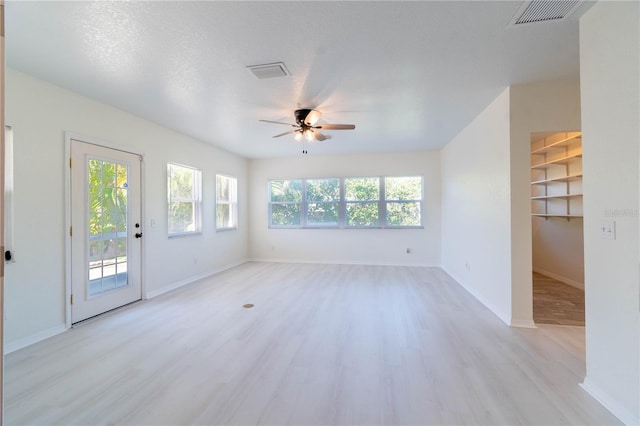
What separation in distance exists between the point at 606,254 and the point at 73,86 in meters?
4.89

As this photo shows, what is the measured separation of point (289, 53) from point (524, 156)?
2.61m

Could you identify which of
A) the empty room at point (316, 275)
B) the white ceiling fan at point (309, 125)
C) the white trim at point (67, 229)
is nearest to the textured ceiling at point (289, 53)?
the empty room at point (316, 275)

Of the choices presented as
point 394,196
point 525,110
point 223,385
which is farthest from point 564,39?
point 394,196

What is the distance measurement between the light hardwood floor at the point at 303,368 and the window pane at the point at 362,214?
2.89 m

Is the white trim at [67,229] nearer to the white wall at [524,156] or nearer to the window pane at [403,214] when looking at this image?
the white wall at [524,156]

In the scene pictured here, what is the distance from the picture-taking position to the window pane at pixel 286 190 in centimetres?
680

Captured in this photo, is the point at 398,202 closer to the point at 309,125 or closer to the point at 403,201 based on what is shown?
the point at 403,201

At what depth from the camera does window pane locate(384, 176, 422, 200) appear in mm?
6230

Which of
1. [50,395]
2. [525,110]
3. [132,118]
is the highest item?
[132,118]

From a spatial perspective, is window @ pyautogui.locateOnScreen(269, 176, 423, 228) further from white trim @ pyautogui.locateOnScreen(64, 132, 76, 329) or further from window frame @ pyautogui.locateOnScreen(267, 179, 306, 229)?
white trim @ pyautogui.locateOnScreen(64, 132, 76, 329)

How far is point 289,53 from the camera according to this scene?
235 cm

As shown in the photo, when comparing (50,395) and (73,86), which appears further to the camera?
(73,86)

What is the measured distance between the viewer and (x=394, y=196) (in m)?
6.33

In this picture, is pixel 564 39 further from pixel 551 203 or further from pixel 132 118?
pixel 132 118
